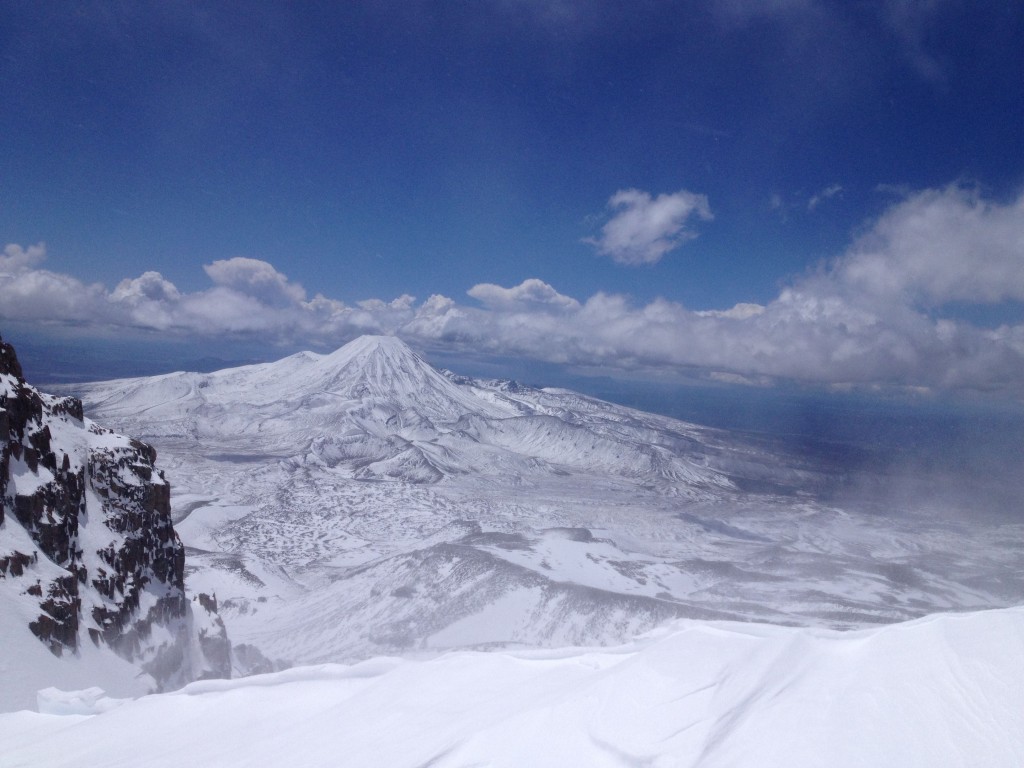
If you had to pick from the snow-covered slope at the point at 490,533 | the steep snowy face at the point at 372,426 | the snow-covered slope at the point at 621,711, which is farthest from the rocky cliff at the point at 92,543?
the steep snowy face at the point at 372,426

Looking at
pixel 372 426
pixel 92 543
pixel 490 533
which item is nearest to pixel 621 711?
pixel 92 543

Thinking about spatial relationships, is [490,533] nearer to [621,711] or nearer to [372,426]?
[621,711]

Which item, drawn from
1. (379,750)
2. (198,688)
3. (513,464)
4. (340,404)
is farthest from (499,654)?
(340,404)

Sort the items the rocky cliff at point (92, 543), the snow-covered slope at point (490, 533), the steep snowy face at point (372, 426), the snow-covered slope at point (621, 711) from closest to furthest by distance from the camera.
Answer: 1. the snow-covered slope at point (621, 711)
2. the rocky cliff at point (92, 543)
3. the snow-covered slope at point (490, 533)
4. the steep snowy face at point (372, 426)

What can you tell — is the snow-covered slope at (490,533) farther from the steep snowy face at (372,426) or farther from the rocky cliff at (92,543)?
the rocky cliff at (92,543)

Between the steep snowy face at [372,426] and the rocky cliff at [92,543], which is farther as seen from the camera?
the steep snowy face at [372,426]

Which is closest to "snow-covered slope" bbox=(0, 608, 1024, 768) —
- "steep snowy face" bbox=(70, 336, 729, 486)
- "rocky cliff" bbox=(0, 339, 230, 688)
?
"rocky cliff" bbox=(0, 339, 230, 688)

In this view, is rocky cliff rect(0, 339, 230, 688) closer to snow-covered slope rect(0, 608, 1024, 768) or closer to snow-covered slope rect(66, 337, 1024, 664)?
snow-covered slope rect(66, 337, 1024, 664)

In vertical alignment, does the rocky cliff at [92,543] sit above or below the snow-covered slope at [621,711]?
below
